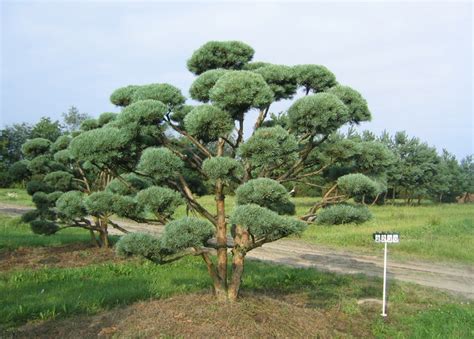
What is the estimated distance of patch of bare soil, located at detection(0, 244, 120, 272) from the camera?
8.70 metres

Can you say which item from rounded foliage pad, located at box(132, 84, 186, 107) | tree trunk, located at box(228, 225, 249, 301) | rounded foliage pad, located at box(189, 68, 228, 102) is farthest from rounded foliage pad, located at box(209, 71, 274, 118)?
tree trunk, located at box(228, 225, 249, 301)

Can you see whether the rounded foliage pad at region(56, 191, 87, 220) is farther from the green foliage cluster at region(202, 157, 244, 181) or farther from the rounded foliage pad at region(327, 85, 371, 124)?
the rounded foliage pad at region(327, 85, 371, 124)

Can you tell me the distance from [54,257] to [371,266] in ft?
21.4

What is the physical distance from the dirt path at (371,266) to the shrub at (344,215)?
13.4ft

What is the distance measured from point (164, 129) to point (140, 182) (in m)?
2.04

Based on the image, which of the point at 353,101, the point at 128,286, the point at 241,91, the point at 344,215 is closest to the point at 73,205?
the point at 128,286

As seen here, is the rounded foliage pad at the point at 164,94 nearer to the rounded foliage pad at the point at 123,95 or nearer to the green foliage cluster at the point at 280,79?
the rounded foliage pad at the point at 123,95

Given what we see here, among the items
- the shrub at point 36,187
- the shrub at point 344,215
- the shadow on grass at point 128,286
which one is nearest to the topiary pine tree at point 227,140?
the shrub at point 344,215

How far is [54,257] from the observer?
9.55 m

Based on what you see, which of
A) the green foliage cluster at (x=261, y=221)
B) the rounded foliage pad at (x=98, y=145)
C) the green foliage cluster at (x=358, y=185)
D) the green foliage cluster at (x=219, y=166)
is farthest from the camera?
the green foliage cluster at (x=358, y=185)

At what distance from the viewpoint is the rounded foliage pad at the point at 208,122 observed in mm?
4527

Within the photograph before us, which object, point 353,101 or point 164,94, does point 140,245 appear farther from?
point 353,101

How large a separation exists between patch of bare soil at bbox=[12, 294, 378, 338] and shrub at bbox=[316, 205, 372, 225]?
3.51ft

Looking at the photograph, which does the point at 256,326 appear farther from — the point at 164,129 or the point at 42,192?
the point at 42,192
